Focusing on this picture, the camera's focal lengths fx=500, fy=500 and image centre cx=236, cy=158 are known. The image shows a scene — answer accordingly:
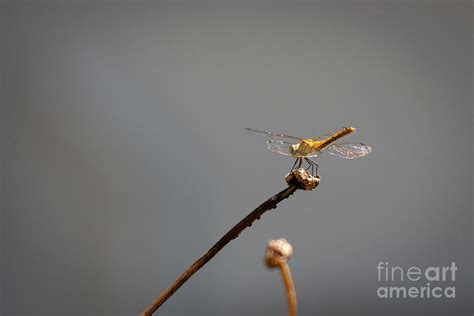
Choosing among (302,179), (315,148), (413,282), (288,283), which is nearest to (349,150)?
(315,148)

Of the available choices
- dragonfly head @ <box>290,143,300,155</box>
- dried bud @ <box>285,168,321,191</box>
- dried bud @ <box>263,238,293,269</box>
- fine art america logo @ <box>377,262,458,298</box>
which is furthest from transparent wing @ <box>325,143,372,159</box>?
fine art america logo @ <box>377,262,458,298</box>

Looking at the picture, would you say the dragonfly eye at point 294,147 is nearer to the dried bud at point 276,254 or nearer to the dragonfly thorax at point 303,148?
the dragonfly thorax at point 303,148

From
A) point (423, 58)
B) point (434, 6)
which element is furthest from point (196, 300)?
point (434, 6)

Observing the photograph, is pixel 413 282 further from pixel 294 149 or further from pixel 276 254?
pixel 276 254

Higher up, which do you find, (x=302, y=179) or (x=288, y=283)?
(x=302, y=179)

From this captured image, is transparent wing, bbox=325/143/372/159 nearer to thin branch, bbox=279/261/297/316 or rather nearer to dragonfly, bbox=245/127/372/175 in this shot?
dragonfly, bbox=245/127/372/175

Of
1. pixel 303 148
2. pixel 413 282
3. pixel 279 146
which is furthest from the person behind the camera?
pixel 413 282
